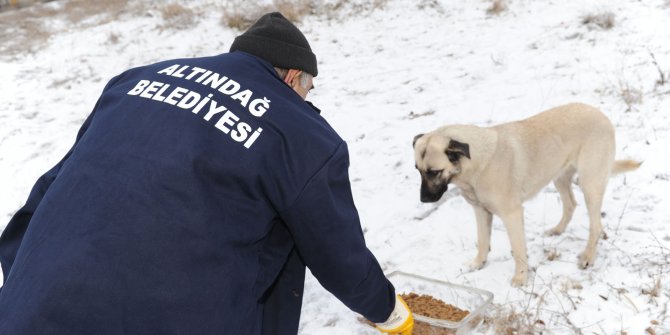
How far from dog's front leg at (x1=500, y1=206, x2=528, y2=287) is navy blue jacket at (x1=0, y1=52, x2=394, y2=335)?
8.55 ft

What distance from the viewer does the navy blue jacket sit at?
1.77 meters

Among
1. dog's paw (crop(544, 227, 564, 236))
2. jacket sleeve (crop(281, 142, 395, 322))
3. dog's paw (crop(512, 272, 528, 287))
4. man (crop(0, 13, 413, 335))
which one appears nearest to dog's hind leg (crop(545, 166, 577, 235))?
dog's paw (crop(544, 227, 564, 236))

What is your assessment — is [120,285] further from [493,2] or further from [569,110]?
[493,2]

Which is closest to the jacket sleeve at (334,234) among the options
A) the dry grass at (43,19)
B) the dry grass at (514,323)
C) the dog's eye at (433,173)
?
the dry grass at (514,323)

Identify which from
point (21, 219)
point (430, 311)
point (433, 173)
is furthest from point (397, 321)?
point (21, 219)

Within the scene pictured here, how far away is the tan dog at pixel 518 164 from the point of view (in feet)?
14.2

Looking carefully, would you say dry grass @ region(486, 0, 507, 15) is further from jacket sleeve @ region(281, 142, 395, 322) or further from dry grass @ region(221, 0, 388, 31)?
jacket sleeve @ region(281, 142, 395, 322)

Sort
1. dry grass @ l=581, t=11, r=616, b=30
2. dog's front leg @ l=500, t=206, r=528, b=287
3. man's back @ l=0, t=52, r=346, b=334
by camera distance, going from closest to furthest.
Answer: man's back @ l=0, t=52, r=346, b=334 < dog's front leg @ l=500, t=206, r=528, b=287 < dry grass @ l=581, t=11, r=616, b=30

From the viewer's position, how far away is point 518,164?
180 inches

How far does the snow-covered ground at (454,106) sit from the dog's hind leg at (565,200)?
0.34ft

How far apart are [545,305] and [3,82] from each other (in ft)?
34.7

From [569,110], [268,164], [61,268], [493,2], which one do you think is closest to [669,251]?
[569,110]

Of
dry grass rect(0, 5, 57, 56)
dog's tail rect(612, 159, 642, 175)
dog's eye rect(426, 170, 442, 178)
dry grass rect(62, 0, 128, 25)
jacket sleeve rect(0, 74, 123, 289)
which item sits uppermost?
jacket sleeve rect(0, 74, 123, 289)

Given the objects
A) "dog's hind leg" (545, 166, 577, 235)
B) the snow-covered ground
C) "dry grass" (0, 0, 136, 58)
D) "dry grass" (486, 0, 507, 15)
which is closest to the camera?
the snow-covered ground
